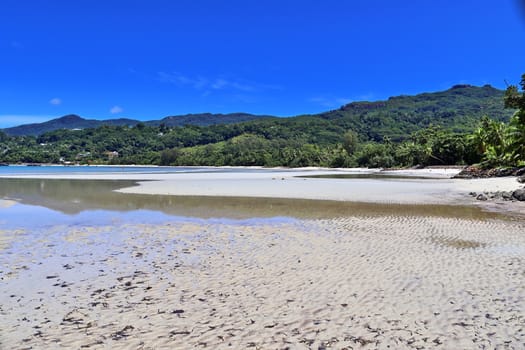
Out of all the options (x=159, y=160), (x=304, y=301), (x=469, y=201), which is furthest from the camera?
(x=159, y=160)

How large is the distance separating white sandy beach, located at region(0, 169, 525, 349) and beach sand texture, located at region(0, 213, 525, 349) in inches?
1.3

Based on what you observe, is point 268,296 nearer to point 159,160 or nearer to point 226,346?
point 226,346

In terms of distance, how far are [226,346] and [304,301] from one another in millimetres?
2268

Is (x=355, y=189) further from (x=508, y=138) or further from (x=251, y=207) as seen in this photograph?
(x=508, y=138)

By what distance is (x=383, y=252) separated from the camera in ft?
38.0

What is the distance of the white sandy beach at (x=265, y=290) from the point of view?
6.06m

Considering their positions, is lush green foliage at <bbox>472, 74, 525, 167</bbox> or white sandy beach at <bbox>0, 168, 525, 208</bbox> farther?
lush green foliage at <bbox>472, 74, 525, 167</bbox>

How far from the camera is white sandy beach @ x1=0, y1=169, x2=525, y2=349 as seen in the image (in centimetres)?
606

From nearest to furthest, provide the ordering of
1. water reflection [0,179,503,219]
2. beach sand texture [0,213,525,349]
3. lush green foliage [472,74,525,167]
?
beach sand texture [0,213,525,349] < water reflection [0,179,503,219] < lush green foliage [472,74,525,167]

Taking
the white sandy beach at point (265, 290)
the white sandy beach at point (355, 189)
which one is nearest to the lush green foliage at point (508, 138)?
the white sandy beach at point (355, 189)

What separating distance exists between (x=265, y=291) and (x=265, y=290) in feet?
0.21

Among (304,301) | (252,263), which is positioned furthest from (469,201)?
(304,301)

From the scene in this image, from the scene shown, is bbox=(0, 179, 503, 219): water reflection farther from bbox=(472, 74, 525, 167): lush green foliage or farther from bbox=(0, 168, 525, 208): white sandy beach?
bbox=(472, 74, 525, 167): lush green foliage

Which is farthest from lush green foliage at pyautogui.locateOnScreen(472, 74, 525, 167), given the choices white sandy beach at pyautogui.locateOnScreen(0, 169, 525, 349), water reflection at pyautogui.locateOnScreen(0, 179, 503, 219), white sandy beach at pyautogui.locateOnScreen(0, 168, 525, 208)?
white sandy beach at pyautogui.locateOnScreen(0, 169, 525, 349)
